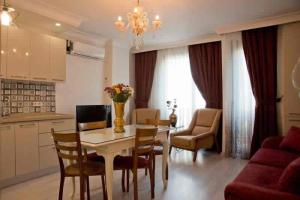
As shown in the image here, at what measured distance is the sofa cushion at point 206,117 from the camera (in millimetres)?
4961

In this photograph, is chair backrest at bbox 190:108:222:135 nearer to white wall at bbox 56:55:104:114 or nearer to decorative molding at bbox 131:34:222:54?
decorative molding at bbox 131:34:222:54

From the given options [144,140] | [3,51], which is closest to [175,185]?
[144,140]

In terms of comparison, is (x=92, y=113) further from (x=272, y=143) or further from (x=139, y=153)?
(x=272, y=143)

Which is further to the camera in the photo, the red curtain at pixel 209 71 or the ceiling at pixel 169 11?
the red curtain at pixel 209 71

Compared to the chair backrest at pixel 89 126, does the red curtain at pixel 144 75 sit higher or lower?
higher

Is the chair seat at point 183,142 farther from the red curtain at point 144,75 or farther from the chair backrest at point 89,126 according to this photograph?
the red curtain at point 144,75

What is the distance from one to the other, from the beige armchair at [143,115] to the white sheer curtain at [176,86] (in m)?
0.32

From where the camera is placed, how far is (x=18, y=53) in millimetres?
3527

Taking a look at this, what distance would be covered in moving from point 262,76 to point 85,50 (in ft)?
12.0

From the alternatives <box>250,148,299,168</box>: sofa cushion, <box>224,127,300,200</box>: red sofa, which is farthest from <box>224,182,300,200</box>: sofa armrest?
<box>250,148,299,168</box>: sofa cushion

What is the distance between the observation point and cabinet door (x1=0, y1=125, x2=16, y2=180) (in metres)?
3.13

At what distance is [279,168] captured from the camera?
2600 millimetres

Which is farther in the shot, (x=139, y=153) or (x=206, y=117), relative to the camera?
(x=206, y=117)

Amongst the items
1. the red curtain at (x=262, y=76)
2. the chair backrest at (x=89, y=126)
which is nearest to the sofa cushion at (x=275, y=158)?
the red curtain at (x=262, y=76)
